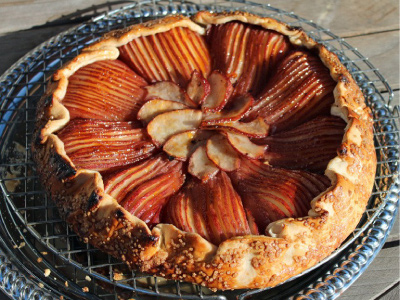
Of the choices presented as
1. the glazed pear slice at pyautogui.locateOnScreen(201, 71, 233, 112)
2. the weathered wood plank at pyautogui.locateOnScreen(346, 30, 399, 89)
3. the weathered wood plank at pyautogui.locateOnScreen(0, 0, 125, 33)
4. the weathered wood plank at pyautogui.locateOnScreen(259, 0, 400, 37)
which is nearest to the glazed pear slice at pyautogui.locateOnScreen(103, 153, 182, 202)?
the glazed pear slice at pyautogui.locateOnScreen(201, 71, 233, 112)

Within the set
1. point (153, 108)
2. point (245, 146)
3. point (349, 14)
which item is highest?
point (349, 14)

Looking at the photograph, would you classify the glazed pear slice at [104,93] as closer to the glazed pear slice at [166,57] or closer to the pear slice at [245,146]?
the glazed pear slice at [166,57]

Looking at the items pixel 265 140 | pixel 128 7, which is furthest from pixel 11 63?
pixel 265 140

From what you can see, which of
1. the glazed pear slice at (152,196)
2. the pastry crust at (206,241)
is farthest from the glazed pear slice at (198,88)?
Result: the pastry crust at (206,241)

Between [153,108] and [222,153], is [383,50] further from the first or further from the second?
[153,108]

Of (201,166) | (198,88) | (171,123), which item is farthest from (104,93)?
(201,166)

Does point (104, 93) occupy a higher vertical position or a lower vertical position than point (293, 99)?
higher

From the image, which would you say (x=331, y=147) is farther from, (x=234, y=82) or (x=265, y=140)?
(x=234, y=82)
